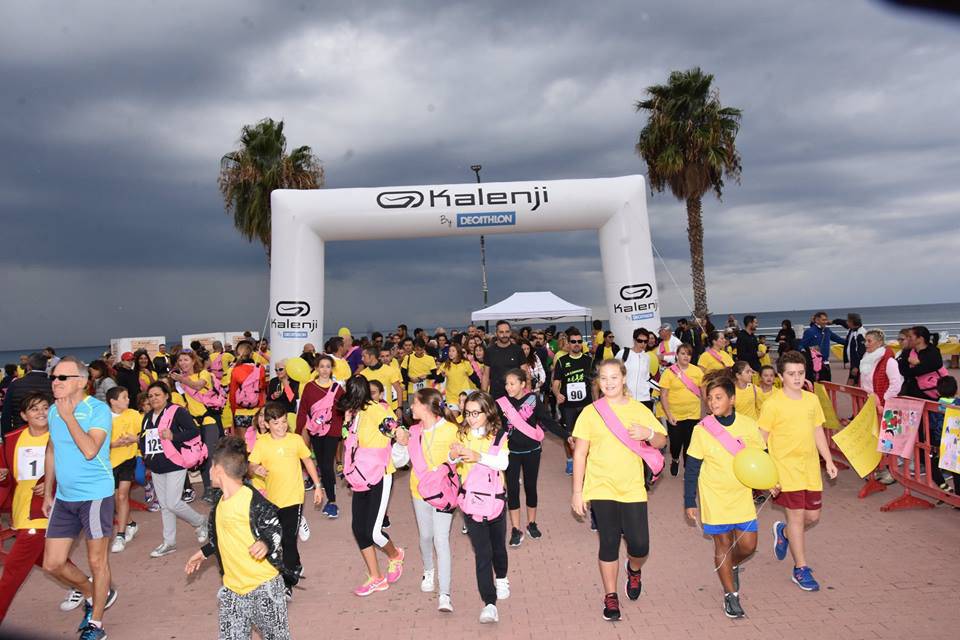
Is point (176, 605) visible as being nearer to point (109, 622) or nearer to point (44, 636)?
point (109, 622)

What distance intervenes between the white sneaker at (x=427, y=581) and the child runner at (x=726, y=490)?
2.21m

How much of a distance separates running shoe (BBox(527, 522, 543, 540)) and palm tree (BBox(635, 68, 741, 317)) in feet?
58.7

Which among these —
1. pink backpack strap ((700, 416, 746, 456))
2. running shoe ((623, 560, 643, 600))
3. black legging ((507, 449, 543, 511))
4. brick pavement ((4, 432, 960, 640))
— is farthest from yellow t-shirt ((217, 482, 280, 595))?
black legging ((507, 449, 543, 511))

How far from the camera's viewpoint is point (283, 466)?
543cm

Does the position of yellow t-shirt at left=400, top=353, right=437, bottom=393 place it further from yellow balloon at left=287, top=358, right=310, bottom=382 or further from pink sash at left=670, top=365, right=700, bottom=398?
pink sash at left=670, top=365, right=700, bottom=398

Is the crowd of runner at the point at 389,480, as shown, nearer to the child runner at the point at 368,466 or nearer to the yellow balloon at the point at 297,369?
the child runner at the point at 368,466

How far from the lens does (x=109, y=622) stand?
5.23 m

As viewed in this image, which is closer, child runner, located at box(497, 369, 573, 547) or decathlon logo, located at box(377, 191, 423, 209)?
child runner, located at box(497, 369, 573, 547)

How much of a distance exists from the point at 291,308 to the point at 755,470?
10.4 metres

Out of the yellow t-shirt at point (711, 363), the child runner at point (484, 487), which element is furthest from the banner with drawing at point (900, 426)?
the child runner at point (484, 487)

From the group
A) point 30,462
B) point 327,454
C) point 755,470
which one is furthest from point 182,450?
point 755,470

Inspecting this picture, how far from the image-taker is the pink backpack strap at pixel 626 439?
4.66 m

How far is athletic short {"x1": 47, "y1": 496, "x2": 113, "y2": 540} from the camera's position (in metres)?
4.85

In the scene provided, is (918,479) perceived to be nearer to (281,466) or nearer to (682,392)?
(682,392)
